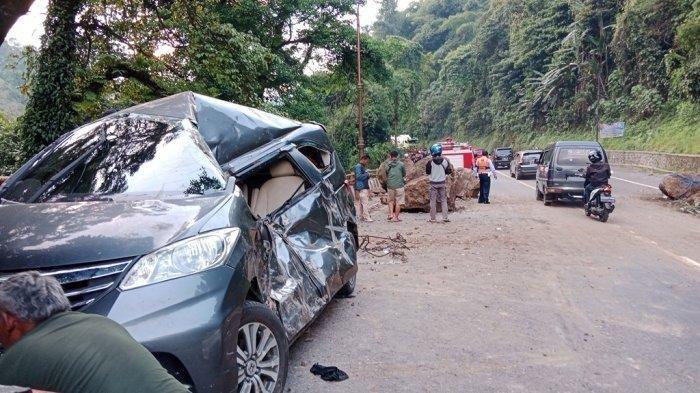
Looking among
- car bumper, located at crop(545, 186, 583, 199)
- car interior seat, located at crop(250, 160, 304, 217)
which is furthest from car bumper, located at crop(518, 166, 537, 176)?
car interior seat, located at crop(250, 160, 304, 217)

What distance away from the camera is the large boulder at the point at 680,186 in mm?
15359

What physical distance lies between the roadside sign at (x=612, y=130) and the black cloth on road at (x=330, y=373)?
126ft

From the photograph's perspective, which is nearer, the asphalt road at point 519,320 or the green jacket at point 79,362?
the green jacket at point 79,362

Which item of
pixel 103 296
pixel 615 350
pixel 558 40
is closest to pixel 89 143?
pixel 103 296

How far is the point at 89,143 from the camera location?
167 inches

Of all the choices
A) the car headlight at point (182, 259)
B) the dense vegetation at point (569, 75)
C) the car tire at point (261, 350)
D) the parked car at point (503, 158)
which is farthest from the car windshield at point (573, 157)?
the parked car at point (503, 158)

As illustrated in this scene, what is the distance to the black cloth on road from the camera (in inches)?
159

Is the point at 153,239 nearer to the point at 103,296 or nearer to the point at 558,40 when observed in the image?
the point at 103,296

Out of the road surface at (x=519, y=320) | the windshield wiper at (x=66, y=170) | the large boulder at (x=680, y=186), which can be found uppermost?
the windshield wiper at (x=66, y=170)

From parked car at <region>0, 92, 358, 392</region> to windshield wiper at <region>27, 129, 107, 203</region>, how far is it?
11mm

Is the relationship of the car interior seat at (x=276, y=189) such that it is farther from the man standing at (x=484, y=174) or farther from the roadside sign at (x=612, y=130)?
the roadside sign at (x=612, y=130)

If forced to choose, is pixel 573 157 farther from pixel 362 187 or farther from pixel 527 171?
pixel 527 171

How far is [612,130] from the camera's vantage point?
38406 mm

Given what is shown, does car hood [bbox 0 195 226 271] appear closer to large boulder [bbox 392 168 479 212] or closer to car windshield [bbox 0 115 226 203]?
car windshield [bbox 0 115 226 203]
